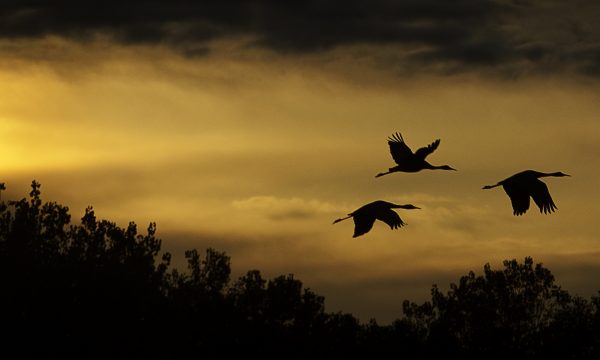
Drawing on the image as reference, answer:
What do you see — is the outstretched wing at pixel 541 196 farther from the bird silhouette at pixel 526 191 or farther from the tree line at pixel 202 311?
the tree line at pixel 202 311

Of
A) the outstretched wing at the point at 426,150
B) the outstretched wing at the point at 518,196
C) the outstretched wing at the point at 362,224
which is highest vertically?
the outstretched wing at the point at 426,150

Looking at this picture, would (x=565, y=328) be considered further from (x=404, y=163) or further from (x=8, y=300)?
(x=404, y=163)

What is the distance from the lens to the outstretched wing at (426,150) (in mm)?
29266

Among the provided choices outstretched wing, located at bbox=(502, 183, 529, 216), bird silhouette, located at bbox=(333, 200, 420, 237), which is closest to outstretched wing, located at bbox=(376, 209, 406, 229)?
bird silhouette, located at bbox=(333, 200, 420, 237)

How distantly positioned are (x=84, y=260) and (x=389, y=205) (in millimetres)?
34116

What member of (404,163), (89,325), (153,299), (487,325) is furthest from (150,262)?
(404,163)

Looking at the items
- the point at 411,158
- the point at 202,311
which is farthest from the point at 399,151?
the point at 202,311

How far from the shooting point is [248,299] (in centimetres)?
6838

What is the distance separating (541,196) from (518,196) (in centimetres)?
49

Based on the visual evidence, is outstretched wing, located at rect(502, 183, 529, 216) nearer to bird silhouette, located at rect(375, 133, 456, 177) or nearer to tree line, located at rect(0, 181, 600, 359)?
bird silhouette, located at rect(375, 133, 456, 177)

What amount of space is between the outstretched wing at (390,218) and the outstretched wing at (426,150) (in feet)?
4.98

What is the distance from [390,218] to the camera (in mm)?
28688

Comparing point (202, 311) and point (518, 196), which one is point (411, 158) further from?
point (202, 311)

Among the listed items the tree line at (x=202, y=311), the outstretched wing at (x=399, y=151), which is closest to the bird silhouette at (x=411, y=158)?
the outstretched wing at (x=399, y=151)
